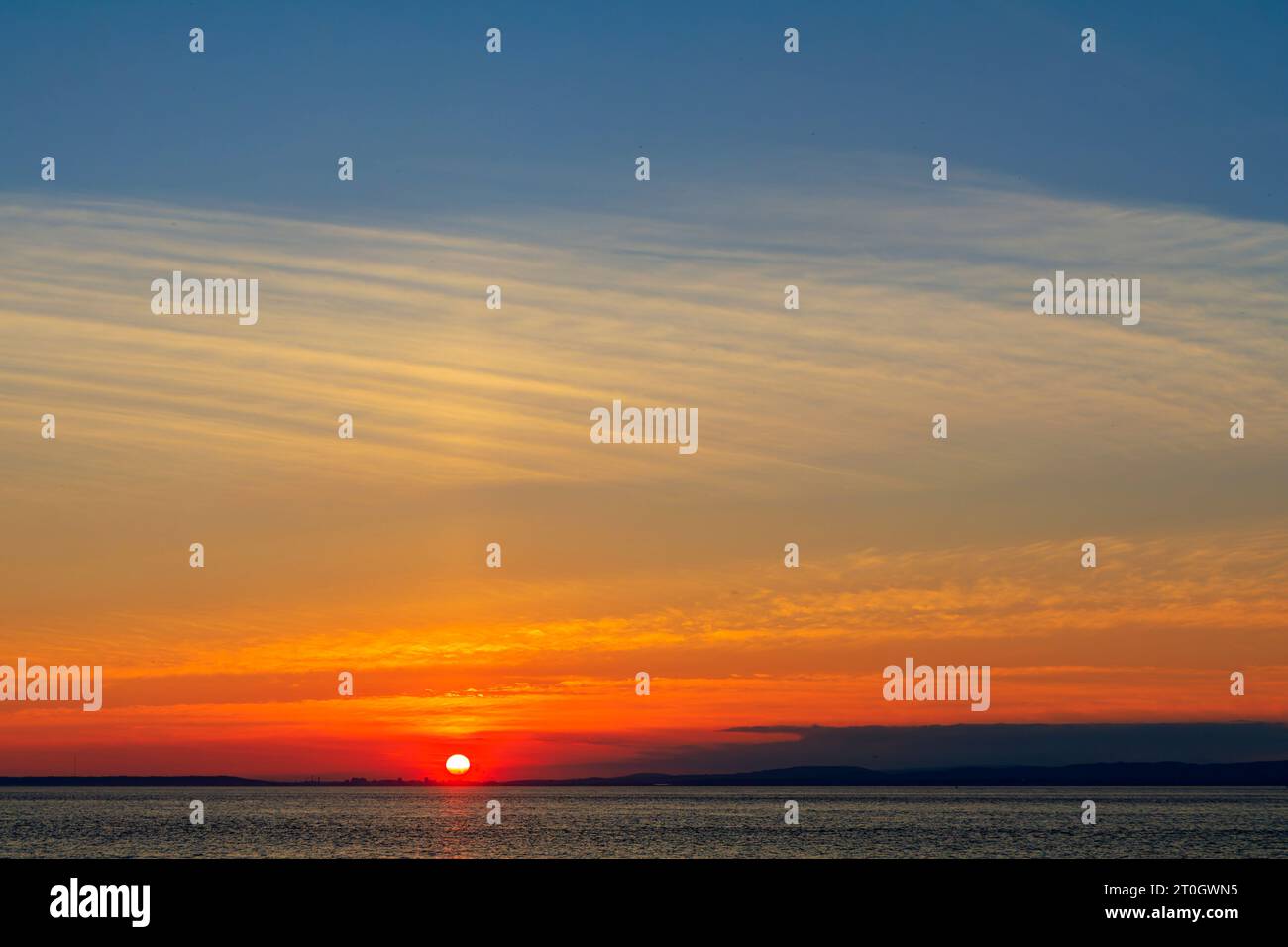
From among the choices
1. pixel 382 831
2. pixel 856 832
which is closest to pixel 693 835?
pixel 856 832

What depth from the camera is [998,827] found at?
155500 millimetres
